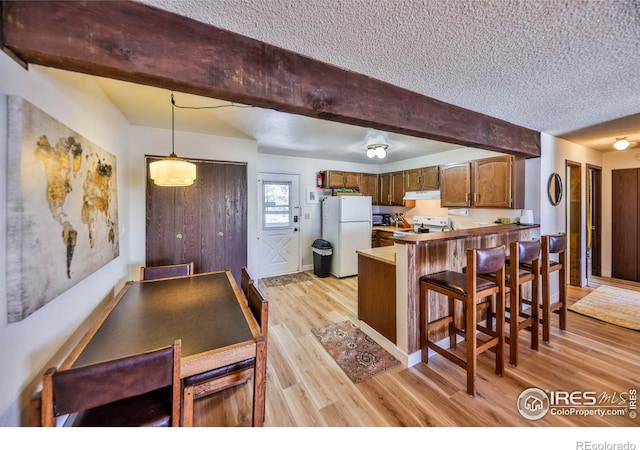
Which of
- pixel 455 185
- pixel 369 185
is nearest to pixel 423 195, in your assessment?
pixel 455 185

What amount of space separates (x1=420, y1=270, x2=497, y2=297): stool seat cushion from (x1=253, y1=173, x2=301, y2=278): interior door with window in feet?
10.5

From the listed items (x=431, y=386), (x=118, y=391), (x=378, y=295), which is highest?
(x=118, y=391)

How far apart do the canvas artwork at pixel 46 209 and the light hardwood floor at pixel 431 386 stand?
1.20m

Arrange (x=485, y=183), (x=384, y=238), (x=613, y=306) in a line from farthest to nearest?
(x=384, y=238) → (x=485, y=183) → (x=613, y=306)

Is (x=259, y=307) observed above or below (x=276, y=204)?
below

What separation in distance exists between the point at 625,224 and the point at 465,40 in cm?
534

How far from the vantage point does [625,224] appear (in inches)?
165

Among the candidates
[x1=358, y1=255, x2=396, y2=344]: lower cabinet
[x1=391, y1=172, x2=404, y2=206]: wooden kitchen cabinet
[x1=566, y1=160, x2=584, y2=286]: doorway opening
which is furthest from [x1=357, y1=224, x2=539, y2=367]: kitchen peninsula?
[x1=391, y1=172, x2=404, y2=206]: wooden kitchen cabinet

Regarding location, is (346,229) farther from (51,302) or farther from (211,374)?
(51,302)

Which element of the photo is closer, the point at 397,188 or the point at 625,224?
the point at 625,224

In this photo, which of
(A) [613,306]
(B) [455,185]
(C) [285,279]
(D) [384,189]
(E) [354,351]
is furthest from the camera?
(D) [384,189]

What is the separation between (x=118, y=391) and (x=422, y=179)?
473cm

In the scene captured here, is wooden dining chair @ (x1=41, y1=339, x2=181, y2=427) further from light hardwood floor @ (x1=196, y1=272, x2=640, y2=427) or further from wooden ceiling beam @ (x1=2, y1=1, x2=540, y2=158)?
wooden ceiling beam @ (x1=2, y1=1, x2=540, y2=158)

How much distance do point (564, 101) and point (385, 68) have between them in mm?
1798
